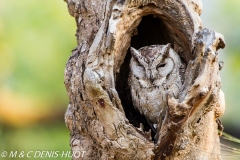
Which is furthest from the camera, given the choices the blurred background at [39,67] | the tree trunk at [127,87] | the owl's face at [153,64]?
the blurred background at [39,67]

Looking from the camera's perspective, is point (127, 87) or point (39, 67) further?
point (39, 67)

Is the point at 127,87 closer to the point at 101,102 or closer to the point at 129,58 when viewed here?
the point at 129,58

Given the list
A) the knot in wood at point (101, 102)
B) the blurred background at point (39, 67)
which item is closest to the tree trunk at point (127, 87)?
the knot in wood at point (101, 102)

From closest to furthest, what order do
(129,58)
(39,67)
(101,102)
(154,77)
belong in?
(101,102) → (154,77) → (129,58) → (39,67)

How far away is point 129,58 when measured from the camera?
52.1 inches

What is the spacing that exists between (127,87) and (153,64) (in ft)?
0.51

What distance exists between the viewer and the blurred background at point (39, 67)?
1.72 meters

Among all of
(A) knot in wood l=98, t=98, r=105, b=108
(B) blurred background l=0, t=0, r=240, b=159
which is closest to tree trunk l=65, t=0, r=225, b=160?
(A) knot in wood l=98, t=98, r=105, b=108

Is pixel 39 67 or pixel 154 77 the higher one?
pixel 154 77

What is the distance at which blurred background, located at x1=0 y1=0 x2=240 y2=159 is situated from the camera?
5.63 ft

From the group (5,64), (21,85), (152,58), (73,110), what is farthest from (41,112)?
(152,58)

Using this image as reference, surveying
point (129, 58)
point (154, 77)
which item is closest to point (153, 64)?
point (154, 77)

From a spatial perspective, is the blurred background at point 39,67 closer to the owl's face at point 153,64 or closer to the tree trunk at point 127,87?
the tree trunk at point 127,87

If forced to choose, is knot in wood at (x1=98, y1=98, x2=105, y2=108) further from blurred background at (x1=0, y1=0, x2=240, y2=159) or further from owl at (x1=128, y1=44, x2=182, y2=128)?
blurred background at (x1=0, y1=0, x2=240, y2=159)
